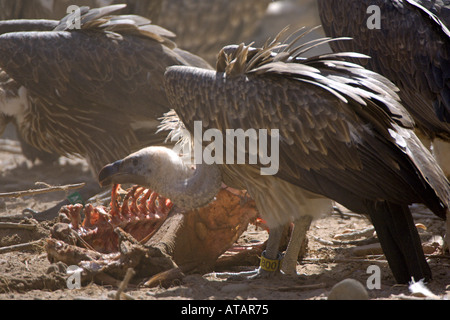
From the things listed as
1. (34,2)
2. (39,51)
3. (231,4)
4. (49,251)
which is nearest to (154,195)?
(49,251)

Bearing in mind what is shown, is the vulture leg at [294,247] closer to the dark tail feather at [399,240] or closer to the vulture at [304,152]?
the vulture at [304,152]

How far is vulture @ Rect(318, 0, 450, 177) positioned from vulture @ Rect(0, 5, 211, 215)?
1.76m

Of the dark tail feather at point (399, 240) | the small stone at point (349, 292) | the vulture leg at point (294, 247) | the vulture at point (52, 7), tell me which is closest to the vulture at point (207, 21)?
the vulture at point (52, 7)

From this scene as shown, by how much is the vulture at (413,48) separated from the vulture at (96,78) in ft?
5.76

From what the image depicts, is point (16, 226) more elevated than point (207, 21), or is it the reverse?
point (207, 21)

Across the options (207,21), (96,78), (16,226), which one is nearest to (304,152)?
(16,226)

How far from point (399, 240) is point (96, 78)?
11.6 ft

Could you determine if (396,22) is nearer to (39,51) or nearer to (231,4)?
(39,51)

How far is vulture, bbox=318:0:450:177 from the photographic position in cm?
517

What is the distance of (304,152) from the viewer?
4121mm

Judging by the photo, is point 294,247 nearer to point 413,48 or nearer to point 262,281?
point 262,281

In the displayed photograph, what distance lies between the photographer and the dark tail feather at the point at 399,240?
3.95 metres

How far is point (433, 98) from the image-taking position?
5.18m

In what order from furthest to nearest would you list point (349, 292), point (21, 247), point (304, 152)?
point (21, 247)
point (304, 152)
point (349, 292)
